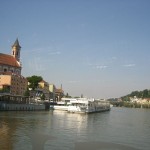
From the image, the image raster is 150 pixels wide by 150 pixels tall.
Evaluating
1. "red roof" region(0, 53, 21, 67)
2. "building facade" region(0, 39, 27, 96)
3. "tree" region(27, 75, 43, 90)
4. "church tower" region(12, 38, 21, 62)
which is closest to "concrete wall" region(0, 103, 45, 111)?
"building facade" region(0, 39, 27, 96)

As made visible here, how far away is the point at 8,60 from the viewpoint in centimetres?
13775

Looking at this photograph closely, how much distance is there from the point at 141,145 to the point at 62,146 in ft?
32.9

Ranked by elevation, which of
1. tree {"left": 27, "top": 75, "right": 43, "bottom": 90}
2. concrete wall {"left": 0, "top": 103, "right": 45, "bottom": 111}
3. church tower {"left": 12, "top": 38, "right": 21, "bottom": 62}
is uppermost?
church tower {"left": 12, "top": 38, "right": 21, "bottom": 62}

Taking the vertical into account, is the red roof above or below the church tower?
below

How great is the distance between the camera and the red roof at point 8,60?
135 meters

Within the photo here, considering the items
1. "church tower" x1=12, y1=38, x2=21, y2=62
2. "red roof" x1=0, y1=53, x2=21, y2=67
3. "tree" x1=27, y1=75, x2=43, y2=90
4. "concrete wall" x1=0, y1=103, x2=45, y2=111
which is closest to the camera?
"concrete wall" x1=0, y1=103, x2=45, y2=111

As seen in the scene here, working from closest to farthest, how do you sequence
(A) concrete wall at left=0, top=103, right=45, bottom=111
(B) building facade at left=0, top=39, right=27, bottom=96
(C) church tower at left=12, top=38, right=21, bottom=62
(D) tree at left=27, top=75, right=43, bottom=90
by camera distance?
1. (A) concrete wall at left=0, top=103, right=45, bottom=111
2. (B) building facade at left=0, top=39, right=27, bottom=96
3. (D) tree at left=27, top=75, right=43, bottom=90
4. (C) church tower at left=12, top=38, right=21, bottom=62

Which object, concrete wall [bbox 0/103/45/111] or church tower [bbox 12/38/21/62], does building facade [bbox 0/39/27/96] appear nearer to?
church tower [bbox 12/38/21/62]

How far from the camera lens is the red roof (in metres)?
135

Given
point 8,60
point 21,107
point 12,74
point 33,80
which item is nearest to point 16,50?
point 8,60

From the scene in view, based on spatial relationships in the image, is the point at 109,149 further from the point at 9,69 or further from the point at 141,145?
Answer: the point at 9,69

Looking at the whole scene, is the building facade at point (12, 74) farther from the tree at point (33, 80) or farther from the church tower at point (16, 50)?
the tree at point (33, 80)

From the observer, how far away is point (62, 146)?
33.1m

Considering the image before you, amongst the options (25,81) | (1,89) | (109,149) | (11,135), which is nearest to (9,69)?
(25,81)
